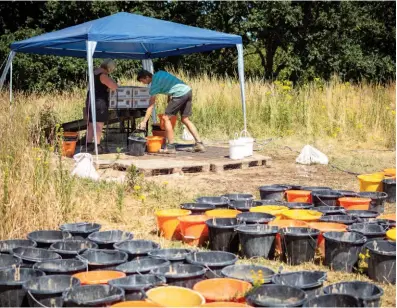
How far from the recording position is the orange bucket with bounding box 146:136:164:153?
9695 millimetres

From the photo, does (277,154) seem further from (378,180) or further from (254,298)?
(254,298)

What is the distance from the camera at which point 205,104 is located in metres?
13.5

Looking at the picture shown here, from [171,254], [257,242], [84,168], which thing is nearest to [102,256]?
[171,254]

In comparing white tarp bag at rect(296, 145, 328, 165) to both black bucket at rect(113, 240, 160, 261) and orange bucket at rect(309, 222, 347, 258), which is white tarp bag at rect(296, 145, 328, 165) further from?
black bucket at rect(113, 240, 160, 261)

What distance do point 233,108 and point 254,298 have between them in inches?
392

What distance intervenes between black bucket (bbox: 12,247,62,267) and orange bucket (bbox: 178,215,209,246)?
3.89ft

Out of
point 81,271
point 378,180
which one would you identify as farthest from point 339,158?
point 81,271

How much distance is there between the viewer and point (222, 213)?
17.8ft

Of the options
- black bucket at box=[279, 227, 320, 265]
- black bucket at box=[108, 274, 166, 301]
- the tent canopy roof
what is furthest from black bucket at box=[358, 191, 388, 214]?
the tent canopy roof

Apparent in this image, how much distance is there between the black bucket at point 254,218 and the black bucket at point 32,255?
1.48 metres

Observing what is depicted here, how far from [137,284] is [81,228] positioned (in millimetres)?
1510

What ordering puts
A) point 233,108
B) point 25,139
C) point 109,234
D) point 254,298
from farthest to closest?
point 233,108
point 25,139
point 109,234
point 254,298

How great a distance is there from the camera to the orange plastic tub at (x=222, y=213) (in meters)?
5.41

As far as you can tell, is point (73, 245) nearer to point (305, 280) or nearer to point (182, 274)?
point (182, 274)
